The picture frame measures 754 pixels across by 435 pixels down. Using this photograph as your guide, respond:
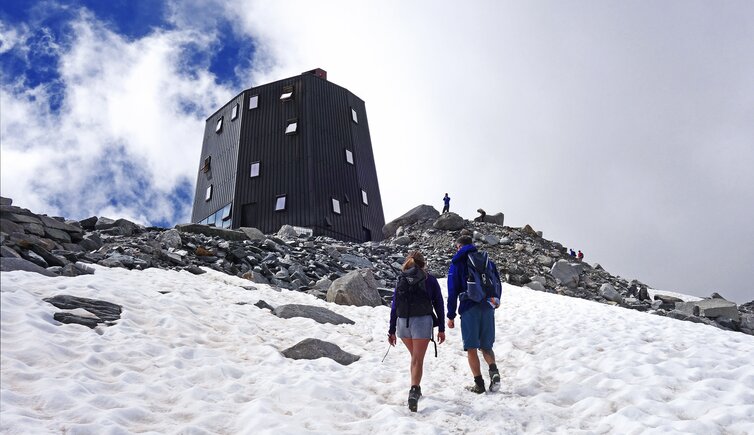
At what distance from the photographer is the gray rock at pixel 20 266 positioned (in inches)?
368

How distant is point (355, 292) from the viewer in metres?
14.4

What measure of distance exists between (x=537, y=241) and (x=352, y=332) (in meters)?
22.1

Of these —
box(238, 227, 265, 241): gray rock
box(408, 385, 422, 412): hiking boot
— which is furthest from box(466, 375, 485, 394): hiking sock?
box(238, 227, 265, 241): gray rock

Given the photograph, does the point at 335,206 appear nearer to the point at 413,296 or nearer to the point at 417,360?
the point at 413,296

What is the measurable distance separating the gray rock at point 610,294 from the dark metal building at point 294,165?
14635 millimetres

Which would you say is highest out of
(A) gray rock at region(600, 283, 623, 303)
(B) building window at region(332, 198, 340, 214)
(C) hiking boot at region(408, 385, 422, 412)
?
(B) building window at region(332, 198, 340, 214)

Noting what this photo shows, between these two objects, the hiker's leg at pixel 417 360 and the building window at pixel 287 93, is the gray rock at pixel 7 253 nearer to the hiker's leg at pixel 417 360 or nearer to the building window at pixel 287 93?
the hiker's leg at pixel 417 360

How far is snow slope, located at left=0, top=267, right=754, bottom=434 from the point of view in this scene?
5789 millimetres

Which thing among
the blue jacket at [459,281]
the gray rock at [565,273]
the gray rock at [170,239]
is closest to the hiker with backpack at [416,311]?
the blue jacket at [459,281]

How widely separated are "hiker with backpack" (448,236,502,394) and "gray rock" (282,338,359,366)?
8.15 feet

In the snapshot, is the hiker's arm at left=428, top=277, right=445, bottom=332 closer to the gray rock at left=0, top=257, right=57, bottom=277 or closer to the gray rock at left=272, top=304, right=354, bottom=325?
the gray rock at left=272, top=304, right=354, bottom=325

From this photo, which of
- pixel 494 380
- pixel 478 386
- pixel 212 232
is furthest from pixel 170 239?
pixel 494 380

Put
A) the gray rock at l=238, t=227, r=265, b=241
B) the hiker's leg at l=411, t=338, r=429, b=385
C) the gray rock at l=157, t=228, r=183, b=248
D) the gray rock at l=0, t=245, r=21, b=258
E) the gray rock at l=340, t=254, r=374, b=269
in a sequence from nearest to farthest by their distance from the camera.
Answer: the hiker's leg at l=411, t=338, r=429, b=385 → the gray rock at l=0, t=245, r=21, b=258 → the gray rock at l=157, t=228, r=183, b=248 → the gray rock at l=340, t=254, r=374, b=269 → the gray rock at l=238, t=227, r=265, b=241

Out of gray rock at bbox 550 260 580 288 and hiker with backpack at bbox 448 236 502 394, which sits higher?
gray rock at bbox 550 260 580 288
